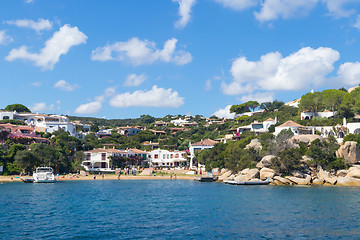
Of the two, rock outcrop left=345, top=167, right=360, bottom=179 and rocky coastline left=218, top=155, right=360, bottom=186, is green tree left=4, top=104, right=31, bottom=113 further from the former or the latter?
rock outcrop left=345, top=167, right=360, bottom=179

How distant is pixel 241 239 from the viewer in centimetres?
2342

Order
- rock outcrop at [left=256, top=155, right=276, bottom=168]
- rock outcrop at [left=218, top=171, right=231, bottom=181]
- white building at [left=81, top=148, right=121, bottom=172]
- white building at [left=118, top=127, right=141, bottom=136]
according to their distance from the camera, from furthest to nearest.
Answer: white building at [left=118, top=127, right=141, bottom=136], white building at [left=81, top=148, right=121, bottom=172], rock outcrop at [left=218, top=171, right=231, bottom=181], rock outcrop at [left=256, top=155, right=276, bottom=168]

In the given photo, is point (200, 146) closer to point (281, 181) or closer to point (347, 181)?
point (281, 181)

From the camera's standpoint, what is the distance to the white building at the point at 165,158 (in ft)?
320

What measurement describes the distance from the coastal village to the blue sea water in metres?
11.9

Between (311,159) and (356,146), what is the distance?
25.5ft

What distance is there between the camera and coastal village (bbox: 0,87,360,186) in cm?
5934

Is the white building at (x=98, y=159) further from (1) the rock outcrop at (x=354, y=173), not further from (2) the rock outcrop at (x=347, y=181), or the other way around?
(1) the rock outcrop at (x=354, y=173)

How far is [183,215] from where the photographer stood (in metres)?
32.3

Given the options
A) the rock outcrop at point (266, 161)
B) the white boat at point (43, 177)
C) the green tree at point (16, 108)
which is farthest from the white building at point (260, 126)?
the green tree at point (16, 108)

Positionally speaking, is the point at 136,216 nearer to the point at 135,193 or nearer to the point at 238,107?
the point at 135,193

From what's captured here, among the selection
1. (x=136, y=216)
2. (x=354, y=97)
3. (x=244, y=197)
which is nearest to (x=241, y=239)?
(x=136, y=216)

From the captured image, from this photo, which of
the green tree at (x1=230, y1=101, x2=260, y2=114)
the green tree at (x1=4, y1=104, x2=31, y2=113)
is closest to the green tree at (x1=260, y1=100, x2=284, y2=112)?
the green tree at (x1=230, y1=101, x2=260, y2=114)

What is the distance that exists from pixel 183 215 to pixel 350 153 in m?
39.3
